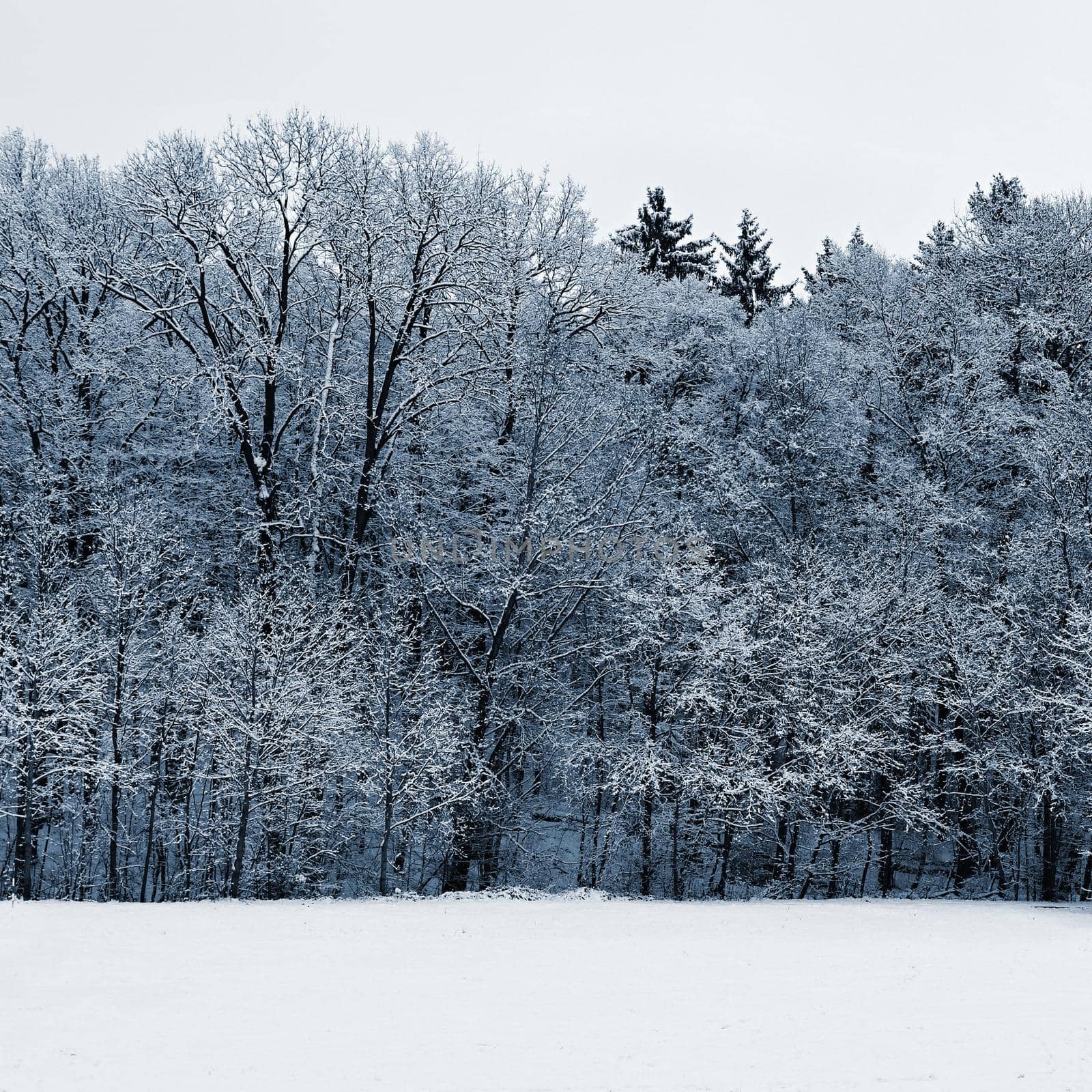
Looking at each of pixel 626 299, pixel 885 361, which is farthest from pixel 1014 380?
pixel 626 299

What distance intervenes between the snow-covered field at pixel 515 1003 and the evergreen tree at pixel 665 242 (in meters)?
35.0

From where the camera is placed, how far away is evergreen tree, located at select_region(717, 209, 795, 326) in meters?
48.0

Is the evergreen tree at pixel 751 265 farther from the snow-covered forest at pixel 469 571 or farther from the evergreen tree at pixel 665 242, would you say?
the snow-covered forest at pixel 469 571

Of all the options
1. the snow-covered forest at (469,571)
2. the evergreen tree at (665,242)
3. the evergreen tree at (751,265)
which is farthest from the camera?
the evergreen tree at (751,265)

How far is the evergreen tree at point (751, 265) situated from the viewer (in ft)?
157

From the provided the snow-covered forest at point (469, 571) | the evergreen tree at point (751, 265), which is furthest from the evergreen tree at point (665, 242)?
the snow-covered forest at point (469, 571)

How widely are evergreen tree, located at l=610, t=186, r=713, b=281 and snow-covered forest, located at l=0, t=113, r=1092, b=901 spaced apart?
17.2 meters

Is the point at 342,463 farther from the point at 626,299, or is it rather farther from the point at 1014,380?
the point at 1014,380

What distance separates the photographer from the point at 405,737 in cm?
2155

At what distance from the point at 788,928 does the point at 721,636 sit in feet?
24.3

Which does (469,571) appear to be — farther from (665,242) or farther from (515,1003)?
(665,242)

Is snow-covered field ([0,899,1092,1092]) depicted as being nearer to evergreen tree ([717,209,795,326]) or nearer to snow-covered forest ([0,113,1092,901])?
snow-covered forest ([0,113,1092,901])

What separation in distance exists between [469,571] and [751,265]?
30486 mm

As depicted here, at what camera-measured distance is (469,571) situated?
81.0 feet
